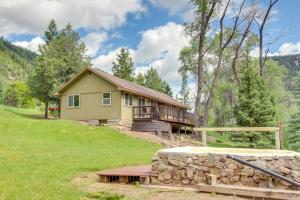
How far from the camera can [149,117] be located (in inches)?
1097

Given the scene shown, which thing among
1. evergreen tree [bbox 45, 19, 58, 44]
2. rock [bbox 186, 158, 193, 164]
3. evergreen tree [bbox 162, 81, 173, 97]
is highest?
evergreen tree [bbox 45, 19, 58, 44]

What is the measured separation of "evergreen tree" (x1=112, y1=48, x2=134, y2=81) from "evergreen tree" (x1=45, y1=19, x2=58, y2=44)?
10.00 m

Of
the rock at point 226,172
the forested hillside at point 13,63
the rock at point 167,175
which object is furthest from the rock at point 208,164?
the forested hillside at point 13,63

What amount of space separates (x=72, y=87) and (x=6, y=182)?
23.3m

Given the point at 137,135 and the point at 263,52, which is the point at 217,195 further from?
the point at 263,52

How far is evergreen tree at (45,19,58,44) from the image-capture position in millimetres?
45750

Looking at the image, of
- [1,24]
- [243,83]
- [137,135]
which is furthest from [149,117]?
[1,24]

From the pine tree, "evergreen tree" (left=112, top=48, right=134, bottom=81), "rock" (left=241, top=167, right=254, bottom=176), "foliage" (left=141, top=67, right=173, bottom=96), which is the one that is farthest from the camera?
"foliage" (left=141, top=67, right=173, bottom=96)

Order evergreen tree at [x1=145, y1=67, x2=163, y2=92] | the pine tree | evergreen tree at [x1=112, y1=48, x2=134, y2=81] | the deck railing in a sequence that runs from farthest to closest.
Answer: evergreen tree at [x1=145, y1=67, x2=163, y2=92] → evergreen tree at [x1=112, y1=48, x2=134, y2=81] → the deck railing → the pine tree

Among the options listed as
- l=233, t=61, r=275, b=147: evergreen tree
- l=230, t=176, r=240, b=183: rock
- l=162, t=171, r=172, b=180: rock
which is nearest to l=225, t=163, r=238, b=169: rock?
l=230, t=176, r=240, b=183: rock

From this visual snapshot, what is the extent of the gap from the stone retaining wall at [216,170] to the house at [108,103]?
18.0 metres

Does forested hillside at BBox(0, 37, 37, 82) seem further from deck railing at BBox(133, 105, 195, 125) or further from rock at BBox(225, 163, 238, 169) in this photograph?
rock at BBox(225, 163, 238, 169)

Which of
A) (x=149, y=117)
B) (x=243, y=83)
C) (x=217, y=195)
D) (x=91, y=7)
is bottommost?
(x=217, y=195)

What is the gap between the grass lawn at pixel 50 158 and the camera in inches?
271
